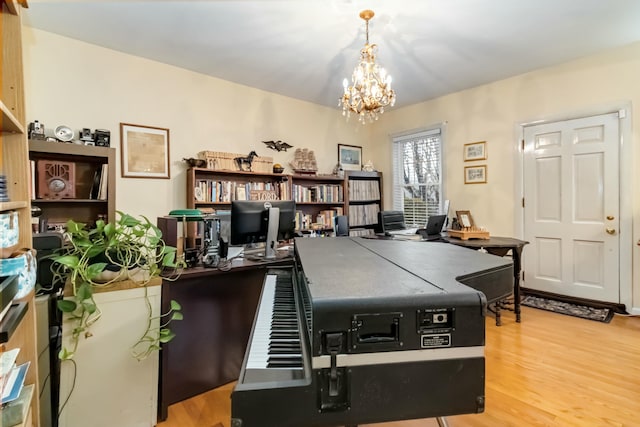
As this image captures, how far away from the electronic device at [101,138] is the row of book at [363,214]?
3.24 metres

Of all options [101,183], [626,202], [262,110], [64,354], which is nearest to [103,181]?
[101,183]

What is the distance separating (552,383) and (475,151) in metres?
3.00

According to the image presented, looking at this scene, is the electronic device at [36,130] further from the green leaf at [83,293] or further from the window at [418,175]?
the window at [418,175]

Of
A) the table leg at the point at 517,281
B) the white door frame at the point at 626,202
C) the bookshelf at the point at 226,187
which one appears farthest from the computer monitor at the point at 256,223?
the white door frame at the point at 626,202

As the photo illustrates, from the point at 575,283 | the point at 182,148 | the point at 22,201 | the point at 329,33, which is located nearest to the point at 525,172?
the point at 575,283

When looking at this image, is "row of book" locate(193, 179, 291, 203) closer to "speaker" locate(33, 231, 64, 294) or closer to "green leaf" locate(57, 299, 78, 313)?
"speaker" locate(33, 231, 64, 294)

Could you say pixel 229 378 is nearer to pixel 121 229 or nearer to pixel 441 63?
pixel 121 229

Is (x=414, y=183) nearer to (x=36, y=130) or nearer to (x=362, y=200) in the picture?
(x=362, y=200)

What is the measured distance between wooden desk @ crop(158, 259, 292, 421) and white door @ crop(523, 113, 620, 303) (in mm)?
3330

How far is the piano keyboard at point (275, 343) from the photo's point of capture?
33.1 inches

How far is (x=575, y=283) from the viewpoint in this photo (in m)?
3.45

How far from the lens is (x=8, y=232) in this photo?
1.03 m

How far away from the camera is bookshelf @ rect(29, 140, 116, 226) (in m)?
2.56

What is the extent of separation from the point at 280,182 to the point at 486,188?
2786mm
